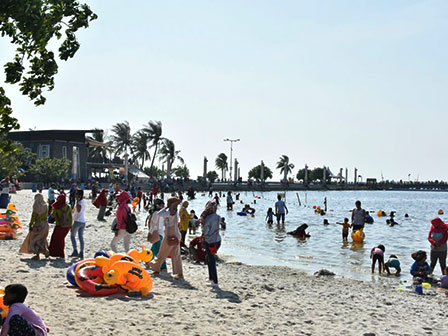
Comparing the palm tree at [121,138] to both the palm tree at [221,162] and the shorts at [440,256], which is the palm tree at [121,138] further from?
the shorts at [440,256]

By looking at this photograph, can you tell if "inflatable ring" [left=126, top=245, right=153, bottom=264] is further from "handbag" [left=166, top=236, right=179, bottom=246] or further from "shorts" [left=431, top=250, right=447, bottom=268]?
"shorts" [left=431, top=250, right=447, bottom=268]

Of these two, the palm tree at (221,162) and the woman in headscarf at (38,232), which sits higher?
the palm tree at (221,162)

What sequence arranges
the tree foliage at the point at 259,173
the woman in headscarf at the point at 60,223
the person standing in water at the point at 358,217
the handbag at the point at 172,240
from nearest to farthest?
the handbag at the point at 172,240, the woman in headscarf at the point at 60,223, the person standing in water at the point at 358,217, the tree foliage at the point at 259,173

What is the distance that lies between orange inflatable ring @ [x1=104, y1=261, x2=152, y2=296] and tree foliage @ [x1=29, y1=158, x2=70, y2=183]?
140ft

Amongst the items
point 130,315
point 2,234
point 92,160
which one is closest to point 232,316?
point 130,315

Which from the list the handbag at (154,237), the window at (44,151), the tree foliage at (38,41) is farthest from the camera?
A: the window at (44,151)

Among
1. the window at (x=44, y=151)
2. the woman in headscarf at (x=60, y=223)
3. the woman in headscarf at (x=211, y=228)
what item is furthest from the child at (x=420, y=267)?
the window at (x=44, y=151)

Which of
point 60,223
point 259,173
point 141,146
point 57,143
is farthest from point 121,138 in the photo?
point 60,223

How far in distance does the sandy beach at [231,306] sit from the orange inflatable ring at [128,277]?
192 mm

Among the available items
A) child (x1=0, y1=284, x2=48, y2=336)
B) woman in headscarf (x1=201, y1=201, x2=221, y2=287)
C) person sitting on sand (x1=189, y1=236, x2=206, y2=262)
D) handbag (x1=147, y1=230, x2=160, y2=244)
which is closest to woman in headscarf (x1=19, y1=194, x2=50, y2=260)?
handbag (x1=147, y1=230, x2=160, y2=244)

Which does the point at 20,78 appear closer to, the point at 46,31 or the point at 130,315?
the point at 46,31

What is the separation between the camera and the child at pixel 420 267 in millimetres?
11534

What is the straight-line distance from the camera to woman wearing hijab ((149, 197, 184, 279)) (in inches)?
386

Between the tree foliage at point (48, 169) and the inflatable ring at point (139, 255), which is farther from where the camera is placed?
the tree foliage at point (48, 169)
